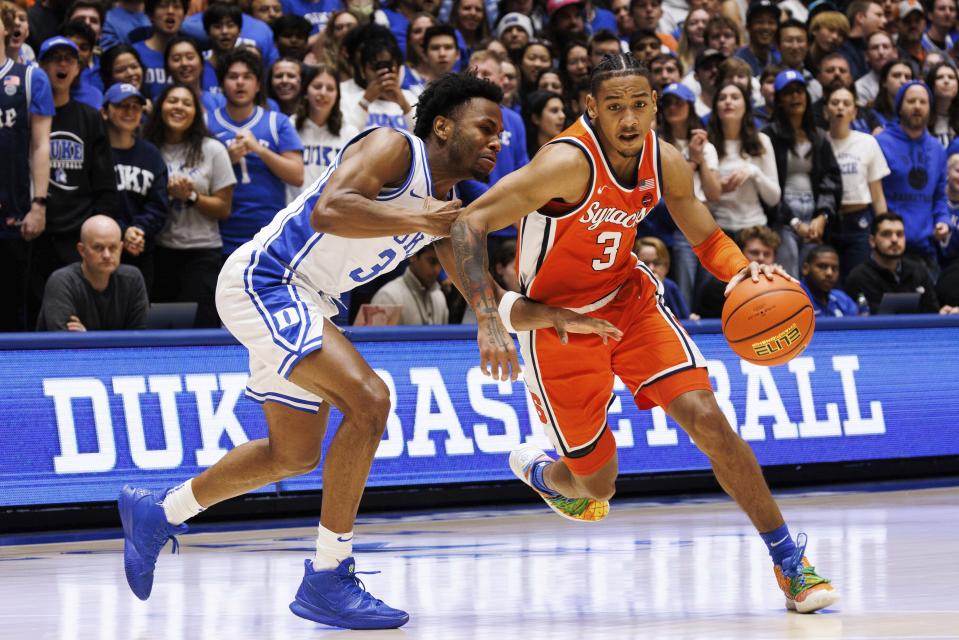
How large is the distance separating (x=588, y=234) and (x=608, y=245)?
92 millimetres

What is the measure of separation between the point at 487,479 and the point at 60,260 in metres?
2.95

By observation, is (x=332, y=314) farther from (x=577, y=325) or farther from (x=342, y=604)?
(x=342, y=604)

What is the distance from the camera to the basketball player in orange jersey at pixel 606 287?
515 centimetres

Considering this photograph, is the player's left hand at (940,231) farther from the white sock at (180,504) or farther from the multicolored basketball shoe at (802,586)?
the white sock at (180,504)

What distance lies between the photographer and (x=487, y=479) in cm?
859

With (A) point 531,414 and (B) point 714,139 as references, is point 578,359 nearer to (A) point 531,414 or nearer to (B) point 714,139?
(A) point 531,414

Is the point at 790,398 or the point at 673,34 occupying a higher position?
the point at 673,34

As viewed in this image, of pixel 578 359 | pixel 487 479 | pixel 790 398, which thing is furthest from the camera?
pixel 790 398

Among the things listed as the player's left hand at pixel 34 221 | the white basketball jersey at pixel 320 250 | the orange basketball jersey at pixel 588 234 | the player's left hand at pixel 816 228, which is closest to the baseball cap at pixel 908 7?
the player's left hand at pixel 816 228

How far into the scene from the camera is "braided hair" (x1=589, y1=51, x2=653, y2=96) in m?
5.39

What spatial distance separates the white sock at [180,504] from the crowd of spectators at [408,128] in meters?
2.76

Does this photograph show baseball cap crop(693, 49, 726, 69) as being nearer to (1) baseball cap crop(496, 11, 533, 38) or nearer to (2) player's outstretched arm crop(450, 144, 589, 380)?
(1) baseball cap crop(496, 11, 533, 38)

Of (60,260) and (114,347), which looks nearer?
(114,347)

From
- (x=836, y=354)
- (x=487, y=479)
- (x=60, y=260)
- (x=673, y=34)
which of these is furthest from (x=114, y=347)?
(x=673, y=34)
